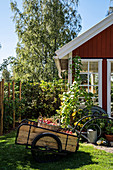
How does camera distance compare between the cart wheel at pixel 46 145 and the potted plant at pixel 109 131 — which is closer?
the cart wheel at pixel 46 145

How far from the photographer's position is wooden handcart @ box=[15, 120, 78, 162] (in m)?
3.83

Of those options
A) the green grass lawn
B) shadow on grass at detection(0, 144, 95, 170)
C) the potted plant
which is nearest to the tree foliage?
the potted plant

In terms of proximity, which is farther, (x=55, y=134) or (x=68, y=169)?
(x=55, y=134)

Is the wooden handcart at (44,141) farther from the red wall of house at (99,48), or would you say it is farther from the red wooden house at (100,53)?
the red wall of house at (99,48)

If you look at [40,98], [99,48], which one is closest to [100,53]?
[99,48]

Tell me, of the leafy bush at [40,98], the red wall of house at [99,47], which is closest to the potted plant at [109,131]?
the red wall of house at [99,47]

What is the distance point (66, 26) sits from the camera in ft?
59.5

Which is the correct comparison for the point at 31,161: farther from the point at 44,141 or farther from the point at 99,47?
the point at 99,47

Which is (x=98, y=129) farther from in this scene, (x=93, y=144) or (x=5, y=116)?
(x=5, y=116)

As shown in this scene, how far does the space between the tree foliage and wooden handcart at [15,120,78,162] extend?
12.9 meters

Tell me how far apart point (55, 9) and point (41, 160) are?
15.4 metres

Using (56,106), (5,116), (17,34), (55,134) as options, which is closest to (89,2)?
(17,34)

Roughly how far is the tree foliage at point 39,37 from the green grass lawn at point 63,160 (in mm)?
12459

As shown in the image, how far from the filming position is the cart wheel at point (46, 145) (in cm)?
384
